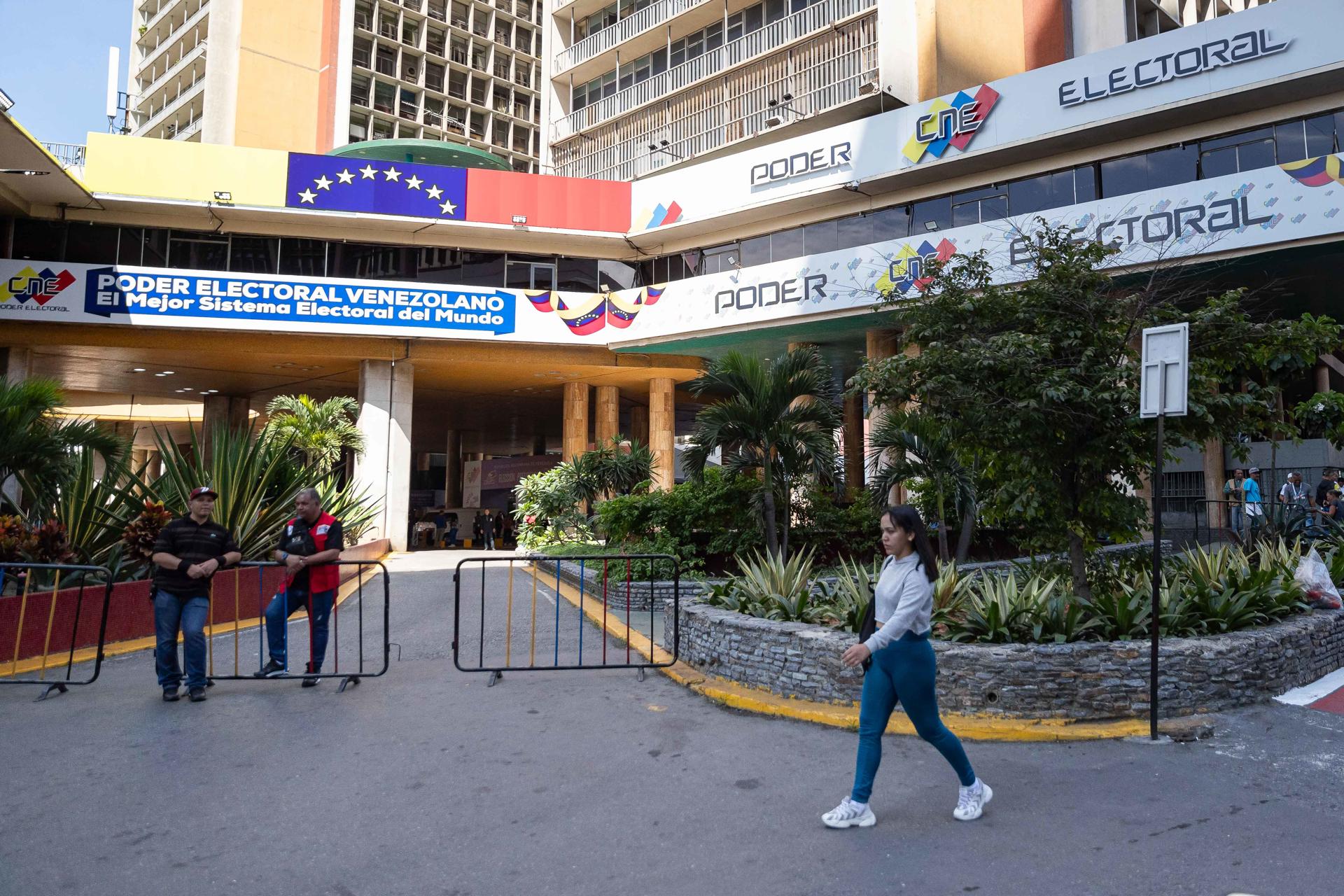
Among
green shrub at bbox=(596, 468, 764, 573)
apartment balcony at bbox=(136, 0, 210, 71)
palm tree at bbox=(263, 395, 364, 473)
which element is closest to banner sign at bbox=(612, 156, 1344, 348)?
Answer: green shrub at bbox=(596, 468, 764, 573)

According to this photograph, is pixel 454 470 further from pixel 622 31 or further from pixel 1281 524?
pixel 1281 524

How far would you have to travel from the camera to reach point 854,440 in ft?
87.8

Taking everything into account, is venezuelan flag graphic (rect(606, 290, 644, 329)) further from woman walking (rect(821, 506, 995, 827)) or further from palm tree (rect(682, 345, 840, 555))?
woman walking (rect(821, 506, 995, 827))

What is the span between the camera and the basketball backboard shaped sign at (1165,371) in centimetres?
581

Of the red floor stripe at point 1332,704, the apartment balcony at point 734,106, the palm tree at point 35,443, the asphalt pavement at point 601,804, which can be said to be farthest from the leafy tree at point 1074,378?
the apartment balcony at point 734,106

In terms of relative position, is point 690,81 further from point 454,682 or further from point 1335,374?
point 454,682

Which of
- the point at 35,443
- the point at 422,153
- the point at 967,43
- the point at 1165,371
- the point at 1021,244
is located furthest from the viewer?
the point at 422,153

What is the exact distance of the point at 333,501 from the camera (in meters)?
14.2

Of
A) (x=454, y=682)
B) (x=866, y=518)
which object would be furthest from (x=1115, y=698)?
(x=866, y=518)

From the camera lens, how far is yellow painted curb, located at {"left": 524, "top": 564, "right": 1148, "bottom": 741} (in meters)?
5.80

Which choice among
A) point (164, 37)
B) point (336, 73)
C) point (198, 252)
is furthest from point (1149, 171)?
point (164, 37)

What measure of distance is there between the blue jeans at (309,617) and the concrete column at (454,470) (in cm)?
3640

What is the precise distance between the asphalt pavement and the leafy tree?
97.0 inches

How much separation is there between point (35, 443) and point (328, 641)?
4.99 meters
